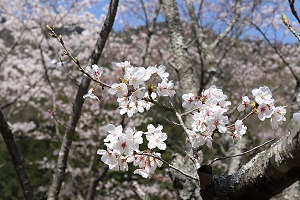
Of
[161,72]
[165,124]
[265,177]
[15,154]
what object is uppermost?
[165,124]

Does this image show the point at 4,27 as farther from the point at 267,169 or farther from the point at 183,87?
the point at 267,169

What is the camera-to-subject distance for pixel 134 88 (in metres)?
1.64

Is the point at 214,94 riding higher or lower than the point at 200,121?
higher

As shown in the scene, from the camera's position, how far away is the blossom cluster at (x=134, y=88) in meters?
1.62

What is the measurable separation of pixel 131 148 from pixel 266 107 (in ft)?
2.03

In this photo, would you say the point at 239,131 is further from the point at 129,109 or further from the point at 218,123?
the point at 129,109

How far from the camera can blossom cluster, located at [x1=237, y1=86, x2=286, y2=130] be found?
5.40ft

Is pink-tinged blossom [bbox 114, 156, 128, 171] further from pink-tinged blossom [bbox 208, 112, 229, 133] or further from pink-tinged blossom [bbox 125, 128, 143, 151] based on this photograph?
pink-tinged blossom [bbox 208, 112, 229, 133]

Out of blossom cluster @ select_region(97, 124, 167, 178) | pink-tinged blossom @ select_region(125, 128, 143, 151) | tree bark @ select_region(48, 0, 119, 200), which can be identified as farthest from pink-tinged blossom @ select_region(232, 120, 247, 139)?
tree bark @ select_region(48, 0, 119, 200)

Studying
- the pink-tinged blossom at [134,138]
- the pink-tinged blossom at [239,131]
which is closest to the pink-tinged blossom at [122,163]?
the pink-tinged blossom at [134,138]

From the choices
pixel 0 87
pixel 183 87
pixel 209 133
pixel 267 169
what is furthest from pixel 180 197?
pixel 0 87

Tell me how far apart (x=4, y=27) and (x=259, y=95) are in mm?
11164

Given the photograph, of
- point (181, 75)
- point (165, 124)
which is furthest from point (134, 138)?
point (165, 124)

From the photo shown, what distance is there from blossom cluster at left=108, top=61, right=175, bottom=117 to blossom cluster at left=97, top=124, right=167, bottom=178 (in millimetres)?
126
